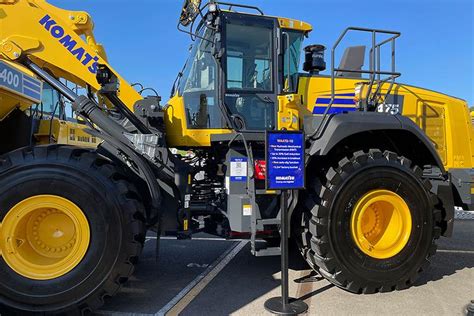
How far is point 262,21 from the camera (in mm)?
4711

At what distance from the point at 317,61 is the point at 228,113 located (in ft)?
4.80

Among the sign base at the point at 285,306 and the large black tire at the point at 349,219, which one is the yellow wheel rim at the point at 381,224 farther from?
the sign base at the point at 285,306

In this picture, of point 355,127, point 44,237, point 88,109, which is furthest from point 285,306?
point 88,109

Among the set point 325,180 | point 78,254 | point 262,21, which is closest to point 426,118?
point 325,180

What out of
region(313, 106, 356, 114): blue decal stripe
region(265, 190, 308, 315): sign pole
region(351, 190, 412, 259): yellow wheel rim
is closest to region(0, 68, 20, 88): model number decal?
region(265, 190, 308, 315): sign pole

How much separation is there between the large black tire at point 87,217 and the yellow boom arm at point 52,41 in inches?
44.1

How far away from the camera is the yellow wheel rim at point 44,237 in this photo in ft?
11.4

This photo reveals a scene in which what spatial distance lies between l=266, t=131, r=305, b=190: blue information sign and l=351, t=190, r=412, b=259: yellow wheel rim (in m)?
0.94

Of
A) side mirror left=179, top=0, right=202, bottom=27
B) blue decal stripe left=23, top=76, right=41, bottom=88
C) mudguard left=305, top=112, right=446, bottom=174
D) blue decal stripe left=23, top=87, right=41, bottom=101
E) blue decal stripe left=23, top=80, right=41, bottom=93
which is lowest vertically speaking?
mudguard left=305, top=112, right=446, bottom=174

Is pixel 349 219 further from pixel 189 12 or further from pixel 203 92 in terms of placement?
pixel 189 12

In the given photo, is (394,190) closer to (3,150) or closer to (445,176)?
(445,176)

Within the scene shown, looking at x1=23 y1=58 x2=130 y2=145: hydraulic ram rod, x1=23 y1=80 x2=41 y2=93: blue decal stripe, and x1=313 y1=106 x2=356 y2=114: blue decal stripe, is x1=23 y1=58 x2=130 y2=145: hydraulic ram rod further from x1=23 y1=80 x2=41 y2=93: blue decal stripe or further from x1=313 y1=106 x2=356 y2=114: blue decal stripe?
x1=313 y1=106 x2=356 y2=114: blue decal stripe

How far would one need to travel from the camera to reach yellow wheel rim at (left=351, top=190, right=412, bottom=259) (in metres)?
4.21

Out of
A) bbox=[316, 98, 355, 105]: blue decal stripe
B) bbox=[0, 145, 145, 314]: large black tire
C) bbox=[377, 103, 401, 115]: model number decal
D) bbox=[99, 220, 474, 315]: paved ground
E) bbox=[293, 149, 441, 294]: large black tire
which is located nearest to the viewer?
bbox=[0, 145, 145, 314]: large black tire
